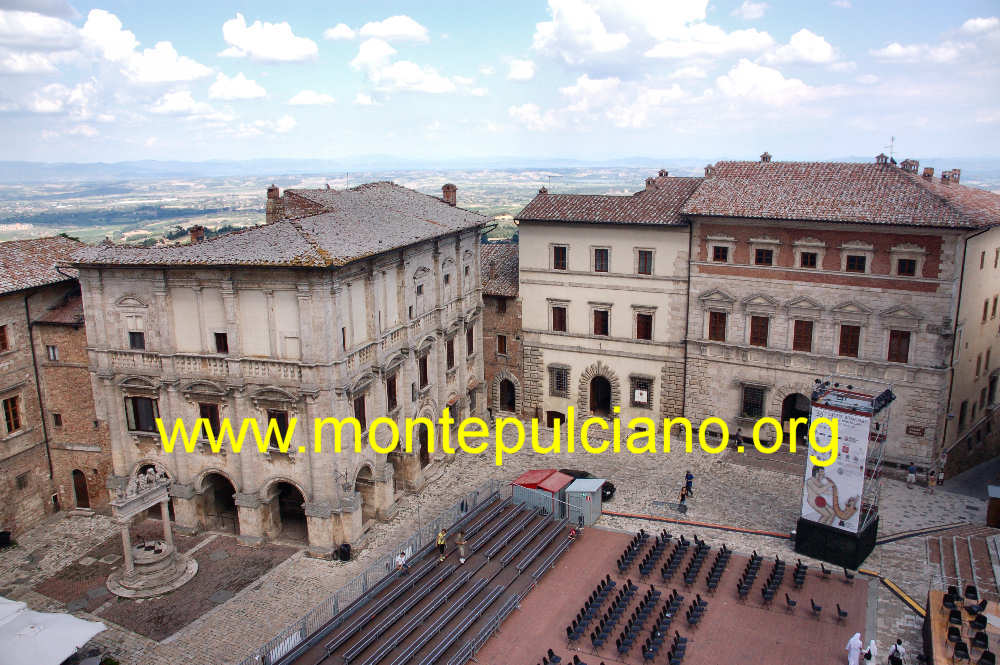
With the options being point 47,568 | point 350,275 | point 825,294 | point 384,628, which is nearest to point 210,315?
point 350,275

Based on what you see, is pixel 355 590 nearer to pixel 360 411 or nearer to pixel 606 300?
pixel 360 411

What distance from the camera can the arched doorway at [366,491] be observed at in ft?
118

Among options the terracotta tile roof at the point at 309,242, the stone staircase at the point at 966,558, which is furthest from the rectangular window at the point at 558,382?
the stone staircase at the point at 966,558

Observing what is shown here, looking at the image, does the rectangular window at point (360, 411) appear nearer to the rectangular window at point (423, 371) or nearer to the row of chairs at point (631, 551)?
the rectangular window at point (423, 371)

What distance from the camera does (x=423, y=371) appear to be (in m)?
40.9

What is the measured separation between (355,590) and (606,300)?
24048 mm

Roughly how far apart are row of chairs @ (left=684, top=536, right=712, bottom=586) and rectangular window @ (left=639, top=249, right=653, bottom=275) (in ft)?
58.2

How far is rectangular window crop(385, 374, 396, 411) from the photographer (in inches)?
1446

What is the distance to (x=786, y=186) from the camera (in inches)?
1660

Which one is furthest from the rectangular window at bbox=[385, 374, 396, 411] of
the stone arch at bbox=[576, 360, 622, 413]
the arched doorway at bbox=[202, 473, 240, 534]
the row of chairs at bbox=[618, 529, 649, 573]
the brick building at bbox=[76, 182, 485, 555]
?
the stone arch at bbox=[576, 360, 622, 413]

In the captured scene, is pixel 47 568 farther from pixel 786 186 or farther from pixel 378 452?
pixel 786 186

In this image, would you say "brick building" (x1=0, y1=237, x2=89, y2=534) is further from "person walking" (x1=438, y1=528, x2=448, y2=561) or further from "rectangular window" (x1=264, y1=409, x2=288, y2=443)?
"person walking" (x1=438, y1=528, x2=448, y2=561)

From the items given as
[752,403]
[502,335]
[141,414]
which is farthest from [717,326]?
[141,414]

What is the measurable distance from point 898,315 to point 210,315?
33.9m
